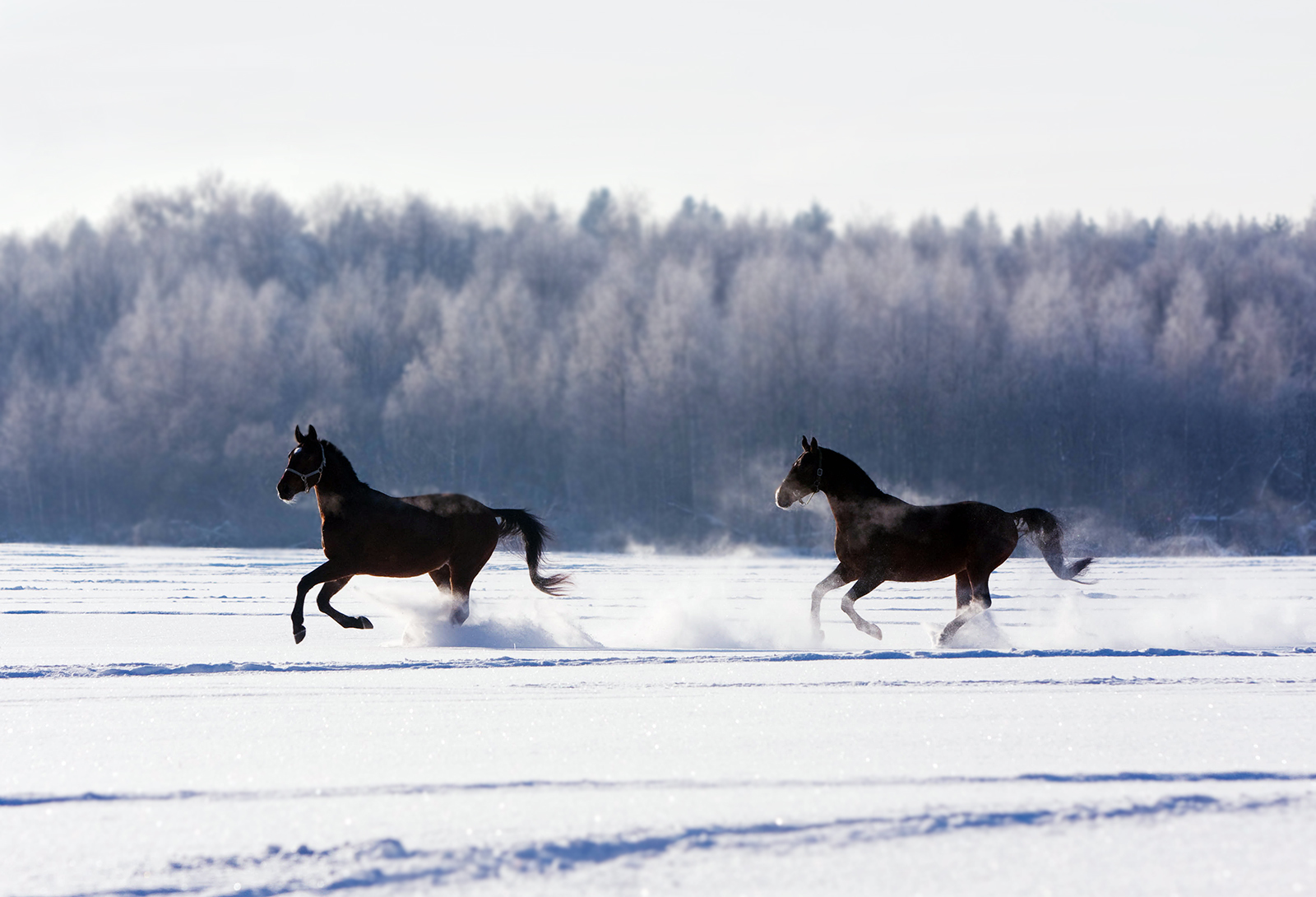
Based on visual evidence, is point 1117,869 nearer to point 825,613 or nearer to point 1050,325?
point 825,613

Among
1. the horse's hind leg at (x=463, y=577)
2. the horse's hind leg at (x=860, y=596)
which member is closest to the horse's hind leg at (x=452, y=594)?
the horse's hind leg at (x=463, y=577)

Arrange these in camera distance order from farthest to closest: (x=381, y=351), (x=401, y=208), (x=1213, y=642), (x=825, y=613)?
(x=401, y=208) < (x=381, y=351) < (x=825, y=613) < (x=1213, y=642)

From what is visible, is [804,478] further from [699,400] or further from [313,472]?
[699,400]

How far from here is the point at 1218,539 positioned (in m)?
41.8

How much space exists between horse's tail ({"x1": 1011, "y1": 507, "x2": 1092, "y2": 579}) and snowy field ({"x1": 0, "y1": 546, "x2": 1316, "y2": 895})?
22.8 inches

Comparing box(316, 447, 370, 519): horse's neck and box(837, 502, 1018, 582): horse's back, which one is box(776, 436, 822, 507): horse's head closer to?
box(837, 502, 1018, 582): horse's back

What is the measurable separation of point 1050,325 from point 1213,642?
42.1 m

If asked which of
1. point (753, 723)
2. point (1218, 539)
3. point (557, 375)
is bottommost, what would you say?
point (1218, 539)

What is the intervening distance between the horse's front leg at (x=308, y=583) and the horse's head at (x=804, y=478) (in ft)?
11.0

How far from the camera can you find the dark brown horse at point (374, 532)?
971 cm

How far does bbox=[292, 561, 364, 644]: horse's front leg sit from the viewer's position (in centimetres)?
941

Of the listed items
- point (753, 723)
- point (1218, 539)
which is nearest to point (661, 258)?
point (1218, 539)

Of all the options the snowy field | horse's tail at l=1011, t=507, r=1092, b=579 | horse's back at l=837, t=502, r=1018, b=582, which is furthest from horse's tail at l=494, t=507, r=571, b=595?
horse's tail at l=1011, t=507, r=1092, b=579

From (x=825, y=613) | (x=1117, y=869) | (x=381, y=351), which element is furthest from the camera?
(x=381, y=351)
